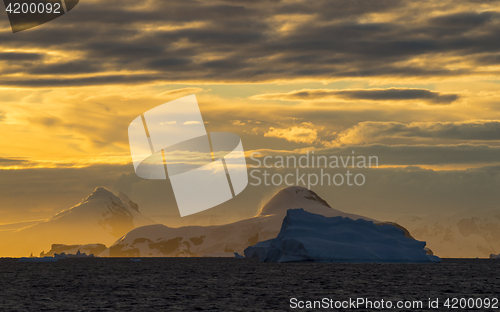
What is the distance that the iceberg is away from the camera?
125250mm

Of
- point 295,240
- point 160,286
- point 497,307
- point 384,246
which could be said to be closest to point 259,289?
point 160,286

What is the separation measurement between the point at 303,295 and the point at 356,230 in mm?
72852

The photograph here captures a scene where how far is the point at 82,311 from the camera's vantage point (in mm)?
55531

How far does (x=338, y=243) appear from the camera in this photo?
128625mm

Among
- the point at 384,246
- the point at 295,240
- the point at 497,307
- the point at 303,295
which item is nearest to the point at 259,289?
the point at 303,295

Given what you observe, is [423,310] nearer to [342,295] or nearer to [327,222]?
[342,295]

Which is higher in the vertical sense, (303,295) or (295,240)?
A: (295,240)

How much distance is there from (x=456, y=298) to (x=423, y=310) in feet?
45.1

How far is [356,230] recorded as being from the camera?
139m

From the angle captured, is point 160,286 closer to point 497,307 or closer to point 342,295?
point 342,295

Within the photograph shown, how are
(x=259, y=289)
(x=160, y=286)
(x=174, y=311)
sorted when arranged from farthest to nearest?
(x=160, y=286) → (x=259, y=289) → (x=174, y=311)

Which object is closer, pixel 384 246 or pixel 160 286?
pixel 160 286

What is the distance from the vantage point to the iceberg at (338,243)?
125250 mm

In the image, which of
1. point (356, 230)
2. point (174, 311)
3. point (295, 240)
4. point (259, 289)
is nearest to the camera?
point (174, 311)
